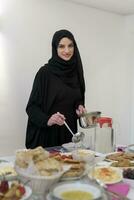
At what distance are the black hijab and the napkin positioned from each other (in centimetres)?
106

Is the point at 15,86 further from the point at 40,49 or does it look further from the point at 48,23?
the point at 48,23

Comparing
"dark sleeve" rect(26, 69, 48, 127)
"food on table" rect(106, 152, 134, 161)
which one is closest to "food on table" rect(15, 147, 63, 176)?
"food on table" rect(106, 152, 134, 161)

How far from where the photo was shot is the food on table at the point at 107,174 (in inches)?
46.2

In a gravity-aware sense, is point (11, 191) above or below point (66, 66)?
below

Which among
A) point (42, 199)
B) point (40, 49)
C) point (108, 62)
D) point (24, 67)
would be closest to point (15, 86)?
point (24, 67)

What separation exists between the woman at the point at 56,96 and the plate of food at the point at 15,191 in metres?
0.95

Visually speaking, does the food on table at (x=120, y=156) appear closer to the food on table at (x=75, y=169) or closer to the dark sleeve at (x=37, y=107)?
the food on table at (x=75, y=169)

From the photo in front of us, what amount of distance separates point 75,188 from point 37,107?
39.3 inches

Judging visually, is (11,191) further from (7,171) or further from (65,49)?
(65,49)

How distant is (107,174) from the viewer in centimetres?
121

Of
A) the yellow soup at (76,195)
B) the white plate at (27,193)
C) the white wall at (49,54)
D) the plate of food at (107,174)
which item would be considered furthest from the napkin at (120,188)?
the white wall at (49,54)

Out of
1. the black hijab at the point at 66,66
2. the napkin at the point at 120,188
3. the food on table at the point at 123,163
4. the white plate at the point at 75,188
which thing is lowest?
the napkin at the point at 120,188

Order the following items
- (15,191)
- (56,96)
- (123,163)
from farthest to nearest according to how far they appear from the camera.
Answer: (56,96) → (123,163) → (15,191)

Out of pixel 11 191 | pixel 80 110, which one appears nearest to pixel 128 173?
pixel 11 191
